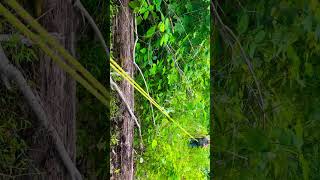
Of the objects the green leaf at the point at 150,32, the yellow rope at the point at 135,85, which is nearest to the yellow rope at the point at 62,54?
the yellow rope at the point at 135,85

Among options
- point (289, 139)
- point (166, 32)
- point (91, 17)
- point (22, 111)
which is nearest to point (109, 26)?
point (91, 17)

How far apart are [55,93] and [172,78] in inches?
11.0

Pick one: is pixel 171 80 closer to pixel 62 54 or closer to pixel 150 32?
pixel 150 32

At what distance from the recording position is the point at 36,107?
1.13 meters

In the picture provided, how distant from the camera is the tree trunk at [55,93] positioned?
1.14 meters

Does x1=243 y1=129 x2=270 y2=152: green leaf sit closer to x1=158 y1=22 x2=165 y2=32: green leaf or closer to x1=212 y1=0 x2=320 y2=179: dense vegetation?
x1=212 y1=0 x2=320 y2=179: dense vegetation

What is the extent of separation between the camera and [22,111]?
3.74 ft

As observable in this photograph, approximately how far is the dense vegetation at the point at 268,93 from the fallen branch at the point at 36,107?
34 cm

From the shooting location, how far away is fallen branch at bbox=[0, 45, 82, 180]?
108 centimetres

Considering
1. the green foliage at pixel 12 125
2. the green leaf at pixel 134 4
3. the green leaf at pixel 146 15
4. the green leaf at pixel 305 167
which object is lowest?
the green leaf at pixel 305 167

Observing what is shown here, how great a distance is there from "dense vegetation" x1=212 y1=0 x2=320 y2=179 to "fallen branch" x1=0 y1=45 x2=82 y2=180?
1.11 ft

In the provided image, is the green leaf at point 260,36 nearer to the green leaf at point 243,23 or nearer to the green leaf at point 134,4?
the green leaf at point 243,23

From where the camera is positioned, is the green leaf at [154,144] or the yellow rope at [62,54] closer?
the yellow rope at [62,54]

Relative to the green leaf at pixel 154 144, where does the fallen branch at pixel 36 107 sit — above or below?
above
